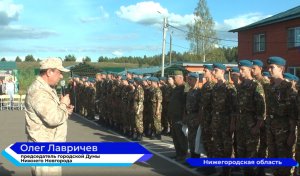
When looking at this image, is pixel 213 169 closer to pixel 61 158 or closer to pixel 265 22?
pixel 61 158

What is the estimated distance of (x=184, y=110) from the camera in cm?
905

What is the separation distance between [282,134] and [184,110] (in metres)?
3.02

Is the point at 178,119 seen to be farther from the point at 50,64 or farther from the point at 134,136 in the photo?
the point at 50,64

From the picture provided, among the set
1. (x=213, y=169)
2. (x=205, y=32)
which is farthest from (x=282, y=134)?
(x=205, y=32)

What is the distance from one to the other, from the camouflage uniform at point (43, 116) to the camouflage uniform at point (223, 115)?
340 centimetres

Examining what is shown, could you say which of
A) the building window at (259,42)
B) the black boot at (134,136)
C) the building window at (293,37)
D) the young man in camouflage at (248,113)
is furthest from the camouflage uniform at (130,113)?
the building window at (259,42)

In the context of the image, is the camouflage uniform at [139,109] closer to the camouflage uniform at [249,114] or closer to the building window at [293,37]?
the camouflage uniform at [249,114]

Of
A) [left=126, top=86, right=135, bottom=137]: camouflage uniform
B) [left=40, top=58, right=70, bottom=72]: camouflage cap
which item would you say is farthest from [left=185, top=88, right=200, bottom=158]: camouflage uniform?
[left=126, top=86, right=135, bottom=137]: camouflage uniform

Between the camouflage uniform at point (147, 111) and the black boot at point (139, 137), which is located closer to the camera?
the black boot at point (139, 137)

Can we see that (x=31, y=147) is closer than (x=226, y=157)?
Yes

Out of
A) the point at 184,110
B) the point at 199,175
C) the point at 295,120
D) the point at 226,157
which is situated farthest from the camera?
the point at 184,110

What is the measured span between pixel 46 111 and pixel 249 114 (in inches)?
143

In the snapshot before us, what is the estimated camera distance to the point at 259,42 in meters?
31.2

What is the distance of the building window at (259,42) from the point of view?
101 ft
